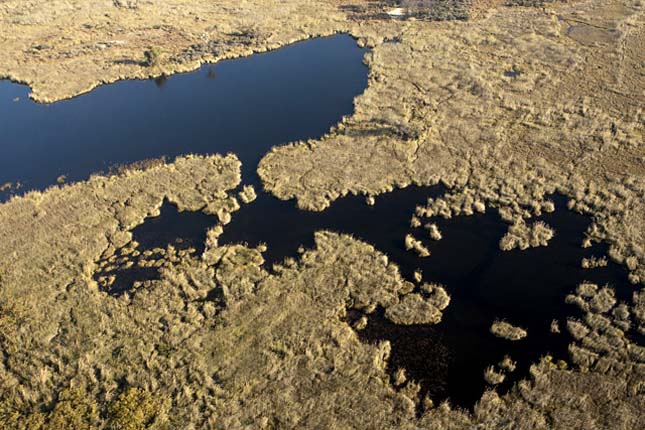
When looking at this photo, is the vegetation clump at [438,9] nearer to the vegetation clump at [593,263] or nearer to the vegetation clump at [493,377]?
the vegetation clump at [593,263]

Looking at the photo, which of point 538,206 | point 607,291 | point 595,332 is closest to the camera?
point 595,332

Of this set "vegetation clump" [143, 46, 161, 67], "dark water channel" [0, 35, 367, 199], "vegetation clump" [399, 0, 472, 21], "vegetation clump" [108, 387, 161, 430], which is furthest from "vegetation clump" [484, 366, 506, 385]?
"vegetation clump" [399, 0, 472, 21]

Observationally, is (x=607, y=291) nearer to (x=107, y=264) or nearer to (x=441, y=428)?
(x=441, y=428)

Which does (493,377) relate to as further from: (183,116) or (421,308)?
(183,116)

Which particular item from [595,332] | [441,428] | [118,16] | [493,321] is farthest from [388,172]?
[118,16]

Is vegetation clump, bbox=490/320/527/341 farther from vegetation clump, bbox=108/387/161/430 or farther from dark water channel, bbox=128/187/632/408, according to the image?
vegetation clump, bbox=108/387/161/430

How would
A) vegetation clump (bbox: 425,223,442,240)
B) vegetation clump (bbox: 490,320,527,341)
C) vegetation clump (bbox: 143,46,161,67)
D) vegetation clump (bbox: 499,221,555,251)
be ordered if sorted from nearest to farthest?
vegetation clump (bbox: 490,320,527,341) → vegetation clump (bbox: 499,221,555,251) → vegetation clump (bbox: 425,223,442,240) → vegetation clump (bbox: 143,46,161,67)
